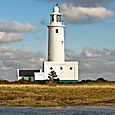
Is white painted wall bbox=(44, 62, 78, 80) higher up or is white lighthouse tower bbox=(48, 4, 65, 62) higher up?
white lighthouse tower bbox=(48, 4, 65, 62)

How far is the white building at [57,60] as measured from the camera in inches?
3605

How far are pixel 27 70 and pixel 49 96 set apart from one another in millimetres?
41151

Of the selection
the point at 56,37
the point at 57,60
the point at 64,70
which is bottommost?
the point at 64,70

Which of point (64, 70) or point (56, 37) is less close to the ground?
point (56, 37)

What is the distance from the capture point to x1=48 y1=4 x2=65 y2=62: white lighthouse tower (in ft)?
304

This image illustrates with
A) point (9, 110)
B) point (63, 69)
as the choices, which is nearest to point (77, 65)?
point (63, 69)

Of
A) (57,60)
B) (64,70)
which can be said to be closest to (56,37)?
(57,60)

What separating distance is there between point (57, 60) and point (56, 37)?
165 inches

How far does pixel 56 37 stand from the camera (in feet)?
307

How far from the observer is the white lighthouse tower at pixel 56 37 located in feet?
304

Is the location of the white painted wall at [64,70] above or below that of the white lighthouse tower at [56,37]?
below

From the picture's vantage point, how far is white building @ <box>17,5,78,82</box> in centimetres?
9156

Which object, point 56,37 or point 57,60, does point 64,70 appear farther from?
point 56,37

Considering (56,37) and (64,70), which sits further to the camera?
(56,37)
